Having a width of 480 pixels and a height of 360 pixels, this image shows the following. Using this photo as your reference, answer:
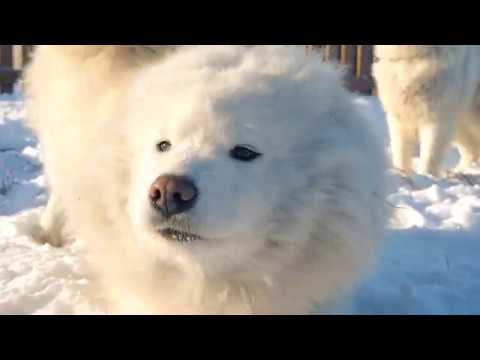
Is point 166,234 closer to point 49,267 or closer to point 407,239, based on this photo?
point 49,267

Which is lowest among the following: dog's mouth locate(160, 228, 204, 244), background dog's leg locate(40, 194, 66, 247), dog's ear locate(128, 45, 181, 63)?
background dog's leg locate(40, 194, 66, 247)

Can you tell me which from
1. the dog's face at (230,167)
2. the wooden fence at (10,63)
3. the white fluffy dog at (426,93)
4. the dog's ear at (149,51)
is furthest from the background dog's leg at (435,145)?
the wooden fence at (10,63)

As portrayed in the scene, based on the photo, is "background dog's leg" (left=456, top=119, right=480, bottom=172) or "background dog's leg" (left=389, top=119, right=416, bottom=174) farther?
"background dog's leg" (left=456, top=119, right=480, bottom=172)

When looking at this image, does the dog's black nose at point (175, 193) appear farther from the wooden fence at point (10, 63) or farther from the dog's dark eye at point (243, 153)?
the wooden fence at point (10, 63)

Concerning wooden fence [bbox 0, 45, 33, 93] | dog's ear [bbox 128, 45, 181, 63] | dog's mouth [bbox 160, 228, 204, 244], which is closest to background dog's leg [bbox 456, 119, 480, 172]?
dog's ear [bbox 128, 45, 181, 63]

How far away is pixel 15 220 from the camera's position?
5680 millimetres

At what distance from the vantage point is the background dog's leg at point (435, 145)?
8461 millimetres

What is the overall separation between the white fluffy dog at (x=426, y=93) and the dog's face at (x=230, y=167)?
5.28 m

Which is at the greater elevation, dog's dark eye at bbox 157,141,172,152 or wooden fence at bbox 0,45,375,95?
dog's dark eye at bbox 157,141,172,152

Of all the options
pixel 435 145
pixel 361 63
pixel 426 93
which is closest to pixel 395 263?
pixel 435 145

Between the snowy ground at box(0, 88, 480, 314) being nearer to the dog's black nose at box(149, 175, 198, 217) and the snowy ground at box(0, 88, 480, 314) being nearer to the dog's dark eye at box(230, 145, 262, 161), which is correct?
the dog's dark eye at box(230, 145, 262, 161)

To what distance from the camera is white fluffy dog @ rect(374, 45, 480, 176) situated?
27.7 ft

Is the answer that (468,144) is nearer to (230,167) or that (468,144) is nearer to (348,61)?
(348,61)

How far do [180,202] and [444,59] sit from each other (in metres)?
6.29
